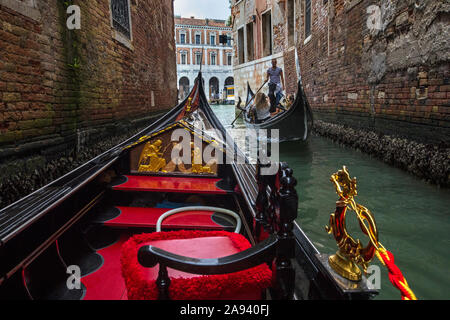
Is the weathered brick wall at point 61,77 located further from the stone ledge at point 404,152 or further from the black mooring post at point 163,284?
the stone ledge at point 404,152

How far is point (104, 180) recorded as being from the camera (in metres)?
1.45

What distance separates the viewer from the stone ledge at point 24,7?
1814mm

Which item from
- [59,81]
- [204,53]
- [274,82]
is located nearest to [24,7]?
[59,81]

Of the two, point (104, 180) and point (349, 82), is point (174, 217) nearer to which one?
point (104, 180)

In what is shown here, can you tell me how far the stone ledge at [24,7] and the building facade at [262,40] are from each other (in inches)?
277

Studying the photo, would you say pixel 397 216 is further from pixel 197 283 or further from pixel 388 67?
pixel 388 67

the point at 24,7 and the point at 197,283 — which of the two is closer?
the point at 197,283

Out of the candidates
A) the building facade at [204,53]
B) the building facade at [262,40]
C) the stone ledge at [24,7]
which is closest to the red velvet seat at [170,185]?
the stone ledge at [24,7]

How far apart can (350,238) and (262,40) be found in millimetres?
11115

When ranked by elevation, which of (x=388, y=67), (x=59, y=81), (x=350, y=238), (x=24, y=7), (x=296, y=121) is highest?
(x=24, y=7)

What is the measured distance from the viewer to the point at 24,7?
1975 mm

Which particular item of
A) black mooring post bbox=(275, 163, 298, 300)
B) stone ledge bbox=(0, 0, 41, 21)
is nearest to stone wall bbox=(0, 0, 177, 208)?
stone ledge bbox=(0, 0, 41, 21)
